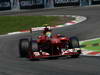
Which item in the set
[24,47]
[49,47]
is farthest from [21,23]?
[49,47]

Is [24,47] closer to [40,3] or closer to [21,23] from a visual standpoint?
[21,23]

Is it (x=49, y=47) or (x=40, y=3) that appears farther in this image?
(x=40, y=3)

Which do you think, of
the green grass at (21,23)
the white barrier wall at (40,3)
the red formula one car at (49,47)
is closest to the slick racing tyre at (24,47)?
the red formula one car at (49,47)

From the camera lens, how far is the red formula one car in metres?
12.9

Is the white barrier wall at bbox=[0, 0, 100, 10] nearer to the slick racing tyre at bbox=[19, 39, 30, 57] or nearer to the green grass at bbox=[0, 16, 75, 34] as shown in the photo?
the green grass at bbox=[0, 16, 75, 34]

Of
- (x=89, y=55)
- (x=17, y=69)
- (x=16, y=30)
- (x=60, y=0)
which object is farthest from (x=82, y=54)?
(x=60, y=0)

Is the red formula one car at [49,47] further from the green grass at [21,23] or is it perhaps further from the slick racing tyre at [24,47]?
the green grass at [21,23]

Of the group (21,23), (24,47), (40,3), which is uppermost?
(24,47)

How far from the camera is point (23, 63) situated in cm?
1207

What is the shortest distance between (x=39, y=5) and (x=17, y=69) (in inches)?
1259

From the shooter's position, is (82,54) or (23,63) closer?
(23,63)

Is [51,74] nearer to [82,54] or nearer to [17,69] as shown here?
[17,69]

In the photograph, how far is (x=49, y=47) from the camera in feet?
43.1

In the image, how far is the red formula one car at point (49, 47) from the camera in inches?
507
